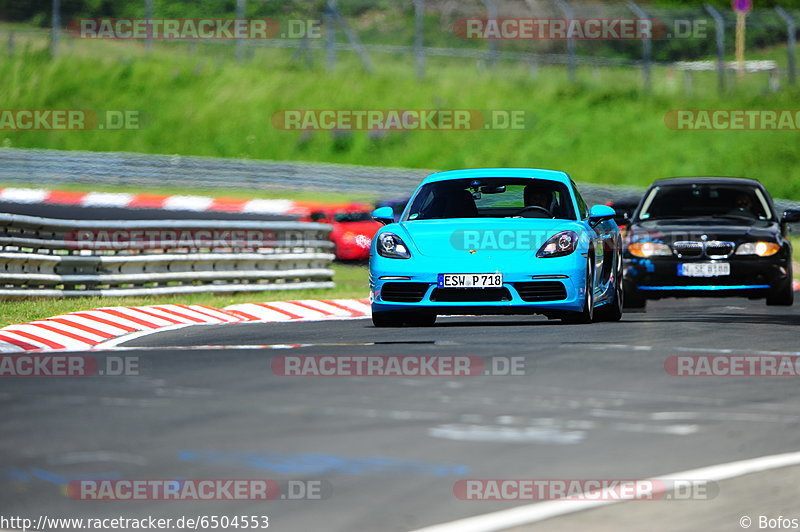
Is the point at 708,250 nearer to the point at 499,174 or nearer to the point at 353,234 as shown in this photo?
the point at 499,174

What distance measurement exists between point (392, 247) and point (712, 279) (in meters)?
4.58

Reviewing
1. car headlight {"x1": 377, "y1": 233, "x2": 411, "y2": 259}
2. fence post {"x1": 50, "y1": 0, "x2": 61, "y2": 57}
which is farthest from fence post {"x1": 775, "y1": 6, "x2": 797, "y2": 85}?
car headlight {"x1": 377, "y1": 233, "x2": 411, "y2": 259}

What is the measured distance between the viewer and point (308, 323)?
14.4 m

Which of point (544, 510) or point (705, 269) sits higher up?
point (705, 269)

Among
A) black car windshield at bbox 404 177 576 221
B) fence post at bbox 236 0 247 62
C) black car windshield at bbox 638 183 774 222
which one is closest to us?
black car windshield at bbox 404 177 576 221

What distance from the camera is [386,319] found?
512 inches

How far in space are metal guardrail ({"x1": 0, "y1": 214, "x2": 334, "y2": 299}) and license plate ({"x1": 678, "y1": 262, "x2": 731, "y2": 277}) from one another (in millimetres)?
5637

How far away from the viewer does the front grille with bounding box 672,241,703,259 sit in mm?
15727

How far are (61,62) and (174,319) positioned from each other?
107 feet

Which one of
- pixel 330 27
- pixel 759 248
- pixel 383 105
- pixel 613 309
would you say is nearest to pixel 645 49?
pixel 383 105

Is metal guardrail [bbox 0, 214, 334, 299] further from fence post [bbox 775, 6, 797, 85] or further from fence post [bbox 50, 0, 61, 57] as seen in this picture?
fence post [bbox 50, 0, 61, 57]

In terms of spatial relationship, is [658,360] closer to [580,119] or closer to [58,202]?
[58,202]

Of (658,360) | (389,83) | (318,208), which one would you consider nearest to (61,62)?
(389,83)

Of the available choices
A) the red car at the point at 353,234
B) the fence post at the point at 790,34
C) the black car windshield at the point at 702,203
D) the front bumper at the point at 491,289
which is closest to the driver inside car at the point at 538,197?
the front bumper at the point at 491,289
